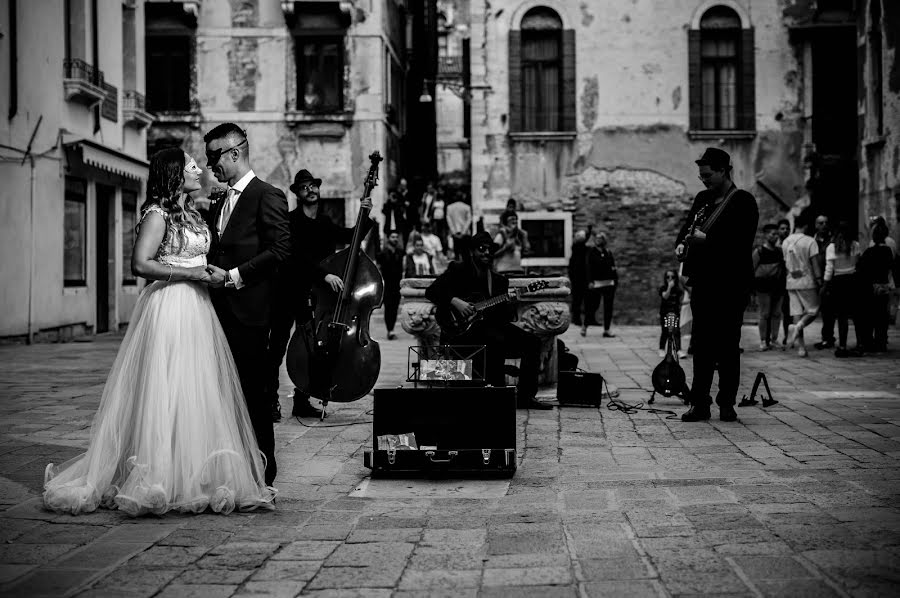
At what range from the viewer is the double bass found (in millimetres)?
8586

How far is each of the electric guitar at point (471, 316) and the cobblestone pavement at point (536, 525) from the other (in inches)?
49.2

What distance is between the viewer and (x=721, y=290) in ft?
30.4

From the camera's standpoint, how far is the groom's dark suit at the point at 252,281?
6.05 m

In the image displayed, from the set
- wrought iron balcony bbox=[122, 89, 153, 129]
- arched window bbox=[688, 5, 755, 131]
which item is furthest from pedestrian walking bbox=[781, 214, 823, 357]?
wrought iron balcony bbox=[122, 89, 153, 129]

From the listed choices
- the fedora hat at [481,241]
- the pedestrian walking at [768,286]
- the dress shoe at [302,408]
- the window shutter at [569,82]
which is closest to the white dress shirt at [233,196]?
the dress shoe at [302,408]

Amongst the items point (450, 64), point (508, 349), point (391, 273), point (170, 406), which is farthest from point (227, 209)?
point (450, 64)

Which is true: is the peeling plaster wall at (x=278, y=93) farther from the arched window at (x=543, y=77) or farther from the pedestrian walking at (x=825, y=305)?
the pedestrian walking at (x=825, y=305)

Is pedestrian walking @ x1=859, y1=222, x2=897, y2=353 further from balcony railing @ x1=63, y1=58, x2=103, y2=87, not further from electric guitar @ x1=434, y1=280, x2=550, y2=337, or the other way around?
balcony railing @ x1=63, y1=58, x2=103, y2=87

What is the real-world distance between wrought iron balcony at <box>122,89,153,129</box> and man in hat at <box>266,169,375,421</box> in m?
15.0

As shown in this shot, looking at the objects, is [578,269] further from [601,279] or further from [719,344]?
[719,344]

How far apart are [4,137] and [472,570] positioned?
15.4 m

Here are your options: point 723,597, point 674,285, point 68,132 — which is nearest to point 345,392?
point 723,597

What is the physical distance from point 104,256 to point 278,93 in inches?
299

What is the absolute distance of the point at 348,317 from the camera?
28.4ft
